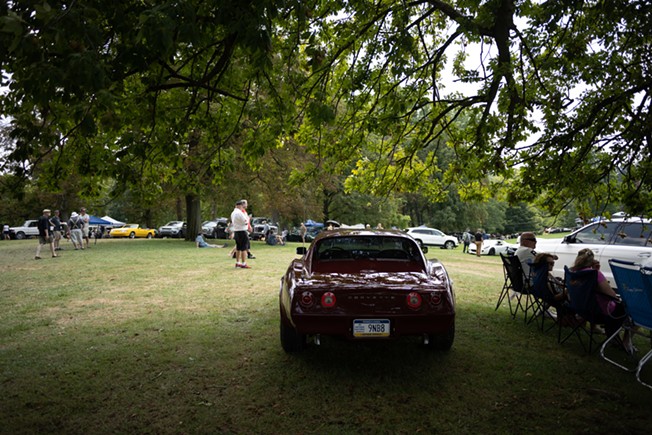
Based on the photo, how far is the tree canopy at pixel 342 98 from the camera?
401 centimetres

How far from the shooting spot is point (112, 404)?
3637 mm

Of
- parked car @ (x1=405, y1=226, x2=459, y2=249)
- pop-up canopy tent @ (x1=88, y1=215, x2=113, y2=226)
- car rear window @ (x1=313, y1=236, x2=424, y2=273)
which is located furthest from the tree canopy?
pop-up canopy tent @ (x1=88, y1=215, x2=113, y2=226)

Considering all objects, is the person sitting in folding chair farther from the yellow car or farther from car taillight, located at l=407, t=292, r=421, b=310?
the yellow car

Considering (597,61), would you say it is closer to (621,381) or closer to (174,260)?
(621,381)

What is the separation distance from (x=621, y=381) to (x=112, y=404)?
4738 mm

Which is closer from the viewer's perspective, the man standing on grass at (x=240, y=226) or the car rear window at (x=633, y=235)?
the car rear window at (x=633, y=235)

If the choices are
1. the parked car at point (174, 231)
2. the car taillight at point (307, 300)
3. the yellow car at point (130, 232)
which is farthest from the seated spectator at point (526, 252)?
the yellow car at point (130, 232)

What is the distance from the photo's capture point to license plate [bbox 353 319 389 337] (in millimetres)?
4129

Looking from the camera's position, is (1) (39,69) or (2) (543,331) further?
(2) (543,331)

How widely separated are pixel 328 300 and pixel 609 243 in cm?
778

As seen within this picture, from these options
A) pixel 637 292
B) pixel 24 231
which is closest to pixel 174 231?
pixel 24 231

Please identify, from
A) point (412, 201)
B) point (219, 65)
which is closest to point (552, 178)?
point (219, 65)

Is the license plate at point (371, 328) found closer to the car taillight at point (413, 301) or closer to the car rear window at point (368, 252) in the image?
the car taillight at point (413, 301)

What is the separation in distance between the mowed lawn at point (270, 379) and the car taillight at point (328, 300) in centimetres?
75
